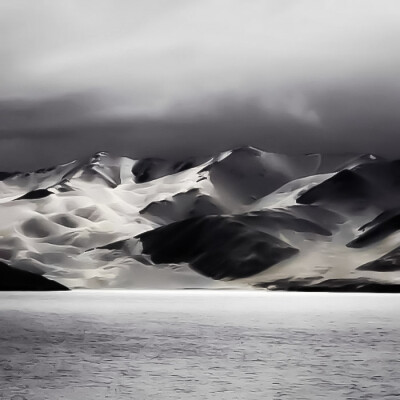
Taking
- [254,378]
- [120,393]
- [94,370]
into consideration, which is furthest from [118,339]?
[120,393]

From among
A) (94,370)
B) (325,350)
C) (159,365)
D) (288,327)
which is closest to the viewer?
(94,370)

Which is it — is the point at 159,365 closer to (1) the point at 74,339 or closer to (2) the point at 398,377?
(2) the point at 398,377

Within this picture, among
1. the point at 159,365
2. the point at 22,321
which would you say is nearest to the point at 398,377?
the point at 159,365

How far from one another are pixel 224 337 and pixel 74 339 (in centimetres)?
1681

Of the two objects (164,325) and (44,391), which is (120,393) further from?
(164,325)

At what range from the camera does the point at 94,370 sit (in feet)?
192

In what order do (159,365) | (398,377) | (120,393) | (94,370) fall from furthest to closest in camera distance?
(159,365) → (94,370) → (398,377) → (120,393)

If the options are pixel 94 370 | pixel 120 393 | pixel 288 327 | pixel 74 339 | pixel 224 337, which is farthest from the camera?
pixel 288 327

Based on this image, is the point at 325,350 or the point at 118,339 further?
the point at 118,339

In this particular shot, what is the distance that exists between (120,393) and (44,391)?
4.40 m

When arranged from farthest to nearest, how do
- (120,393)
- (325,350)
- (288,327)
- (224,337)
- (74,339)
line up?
1. (288,327)
2. (224,337)
3. (74,339)
4. (325,350)
5. (120,393)

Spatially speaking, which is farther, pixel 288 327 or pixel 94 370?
pixel 288 327

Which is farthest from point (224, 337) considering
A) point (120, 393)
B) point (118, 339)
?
point (120, 393)

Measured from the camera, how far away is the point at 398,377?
178 feet
